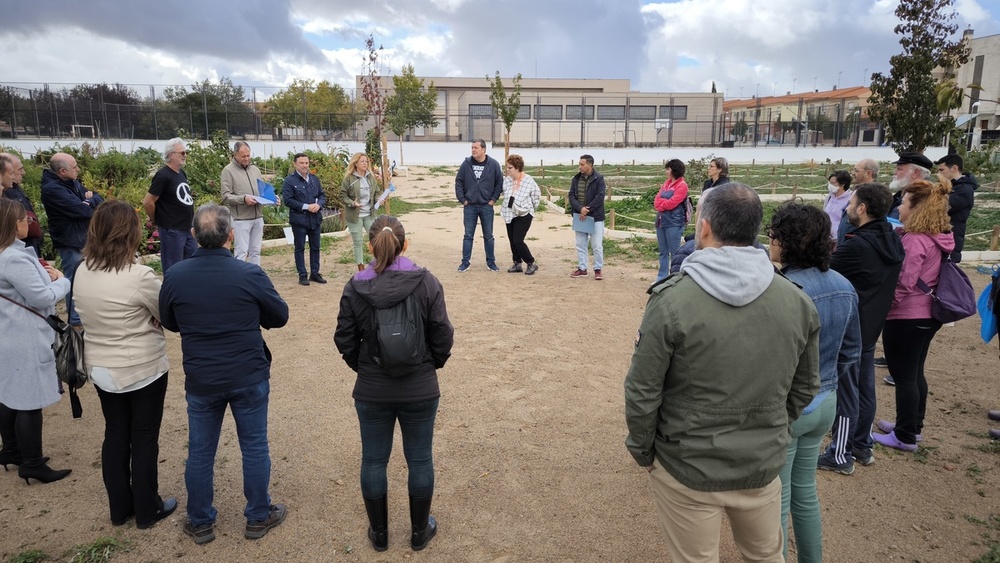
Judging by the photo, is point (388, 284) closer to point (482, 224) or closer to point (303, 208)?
point (303, 208)

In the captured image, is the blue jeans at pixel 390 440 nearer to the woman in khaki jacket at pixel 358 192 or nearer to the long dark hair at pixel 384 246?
the long dark hair at pixel 384 246

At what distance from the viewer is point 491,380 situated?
5.70 m

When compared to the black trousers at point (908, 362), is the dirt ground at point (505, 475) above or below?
below

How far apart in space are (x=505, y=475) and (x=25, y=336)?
2979mm

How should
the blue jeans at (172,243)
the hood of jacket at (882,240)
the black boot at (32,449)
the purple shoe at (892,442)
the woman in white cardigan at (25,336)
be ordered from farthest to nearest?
the blue jeans at (172,243) < the purple shoe at (892,442) < the black boot at (32,449) < the hood of jacket at (882,240) < the woman in white cardigan at (25,336)

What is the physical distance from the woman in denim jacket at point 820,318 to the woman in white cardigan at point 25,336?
3971 millimetres

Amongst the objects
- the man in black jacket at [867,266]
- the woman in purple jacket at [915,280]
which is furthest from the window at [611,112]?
the man in black jacket at [867,266]

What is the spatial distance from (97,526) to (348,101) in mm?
39604

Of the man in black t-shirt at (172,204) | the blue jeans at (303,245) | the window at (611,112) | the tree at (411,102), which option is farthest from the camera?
the window at (611,112)

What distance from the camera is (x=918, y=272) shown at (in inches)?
163

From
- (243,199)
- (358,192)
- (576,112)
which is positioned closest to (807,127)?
(576,112)

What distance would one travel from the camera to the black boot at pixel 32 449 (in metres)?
3.82

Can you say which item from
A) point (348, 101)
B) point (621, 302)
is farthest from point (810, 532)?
point (348, 101)

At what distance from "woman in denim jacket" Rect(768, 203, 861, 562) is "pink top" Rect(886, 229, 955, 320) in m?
1.51
